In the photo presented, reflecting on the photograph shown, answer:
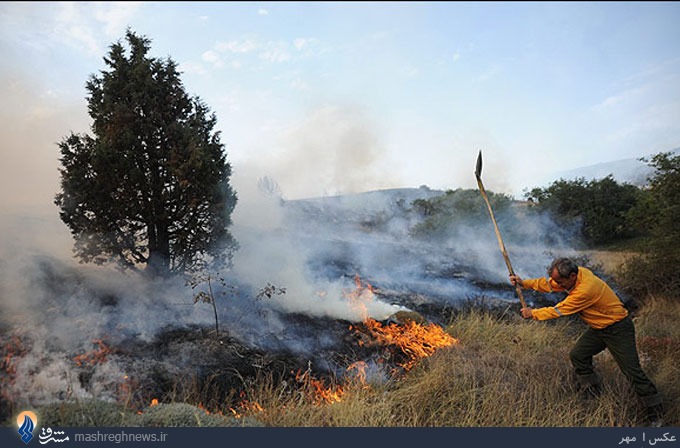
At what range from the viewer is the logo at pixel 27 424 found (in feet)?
10.8

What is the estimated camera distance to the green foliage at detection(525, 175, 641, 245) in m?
14.8

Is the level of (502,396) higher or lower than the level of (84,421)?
lower

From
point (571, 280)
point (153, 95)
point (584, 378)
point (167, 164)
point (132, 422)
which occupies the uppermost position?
point (153, 95)

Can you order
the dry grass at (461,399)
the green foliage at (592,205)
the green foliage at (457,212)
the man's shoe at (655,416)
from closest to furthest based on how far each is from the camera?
1. the dry grass at (461,399)
2. the man's shoe at (655,416)
3. the green foliage at (592,205)
4. the green foliage at (457,212)

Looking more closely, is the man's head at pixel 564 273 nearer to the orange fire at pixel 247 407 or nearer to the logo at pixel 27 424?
the orange fire at pixel 247 407

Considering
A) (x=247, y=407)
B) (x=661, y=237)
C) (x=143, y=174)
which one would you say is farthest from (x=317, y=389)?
(x=661, y=237)

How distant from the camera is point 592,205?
15500 mm

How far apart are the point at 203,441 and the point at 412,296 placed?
6.32 m

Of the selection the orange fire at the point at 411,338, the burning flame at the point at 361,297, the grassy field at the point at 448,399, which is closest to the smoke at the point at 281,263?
the burning flame at the point at 361,297

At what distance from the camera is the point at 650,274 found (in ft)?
29.3

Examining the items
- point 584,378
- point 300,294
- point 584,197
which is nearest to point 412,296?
point 300,294

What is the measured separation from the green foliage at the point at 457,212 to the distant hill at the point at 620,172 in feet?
9.35

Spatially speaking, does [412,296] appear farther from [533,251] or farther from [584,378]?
[533,251]

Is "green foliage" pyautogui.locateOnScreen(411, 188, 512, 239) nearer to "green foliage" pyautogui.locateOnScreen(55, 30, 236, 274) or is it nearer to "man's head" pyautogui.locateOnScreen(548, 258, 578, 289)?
"green foliage" pyautogui.locateOnScreen(55, 30, 236, 274)
